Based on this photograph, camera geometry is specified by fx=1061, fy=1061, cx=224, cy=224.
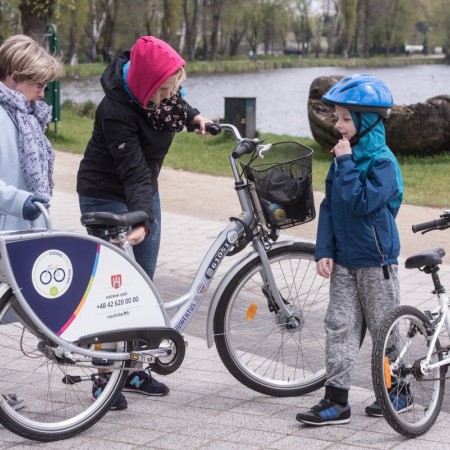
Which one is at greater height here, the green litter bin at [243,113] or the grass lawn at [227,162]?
the green litter bin at [243,113]

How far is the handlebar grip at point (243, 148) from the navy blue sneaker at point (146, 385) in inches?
44.1

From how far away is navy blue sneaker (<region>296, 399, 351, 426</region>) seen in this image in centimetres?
445

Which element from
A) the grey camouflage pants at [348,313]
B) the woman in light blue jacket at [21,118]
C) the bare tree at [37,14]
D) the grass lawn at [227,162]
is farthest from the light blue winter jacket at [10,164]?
the bare tree at [37,14]

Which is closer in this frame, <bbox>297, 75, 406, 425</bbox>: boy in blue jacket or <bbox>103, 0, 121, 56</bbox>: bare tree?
<bbox>297, 75, 406, 425</bbox>: boy in blue jacket

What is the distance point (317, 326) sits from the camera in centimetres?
504

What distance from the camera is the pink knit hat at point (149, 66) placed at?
4395 millimetres

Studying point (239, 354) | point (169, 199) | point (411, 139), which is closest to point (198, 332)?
point (239, 354)

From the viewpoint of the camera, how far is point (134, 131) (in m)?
4.58

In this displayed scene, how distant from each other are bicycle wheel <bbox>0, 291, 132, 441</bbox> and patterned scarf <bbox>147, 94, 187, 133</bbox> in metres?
0.97

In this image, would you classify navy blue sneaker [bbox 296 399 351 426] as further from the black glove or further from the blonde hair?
the blonde hair

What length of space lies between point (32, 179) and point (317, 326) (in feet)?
4.98

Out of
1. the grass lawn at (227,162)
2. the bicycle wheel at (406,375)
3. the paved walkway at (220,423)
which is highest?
the bicycle wheel at (406,375)

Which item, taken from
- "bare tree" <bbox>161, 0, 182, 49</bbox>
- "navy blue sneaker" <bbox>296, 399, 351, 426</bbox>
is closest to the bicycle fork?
"navy blue sneaker" <bbox>296, 399, 351, 426</bbox>

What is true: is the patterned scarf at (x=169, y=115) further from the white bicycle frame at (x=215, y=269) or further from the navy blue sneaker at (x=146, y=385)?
the navy blue sneaker at (x=146, y=385)
